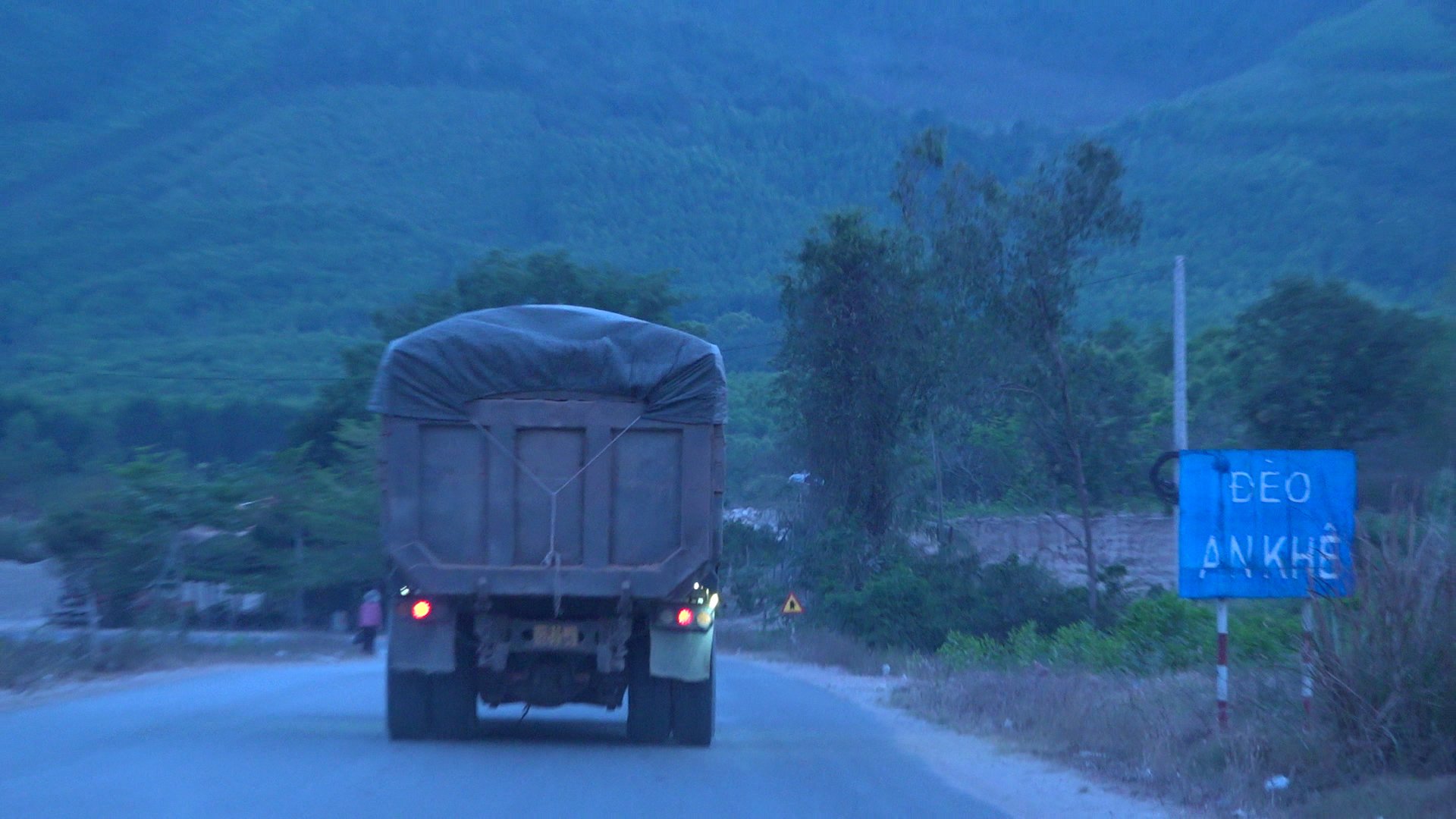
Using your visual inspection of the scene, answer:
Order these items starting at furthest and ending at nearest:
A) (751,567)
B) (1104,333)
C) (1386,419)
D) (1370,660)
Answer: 1. (1104,333)
2. (751,567)
3. (1386,419)
4. (1370,660)

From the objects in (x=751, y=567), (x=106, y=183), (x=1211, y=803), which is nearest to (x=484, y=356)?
(x=1211, y=803)

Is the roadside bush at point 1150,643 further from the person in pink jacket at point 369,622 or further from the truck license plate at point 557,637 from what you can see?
the person in pink jacket at point 369,622

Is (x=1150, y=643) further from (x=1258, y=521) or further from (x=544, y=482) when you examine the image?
(x=544, y=482)

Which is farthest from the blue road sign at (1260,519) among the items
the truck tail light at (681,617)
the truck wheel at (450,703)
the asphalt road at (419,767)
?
the truck wheel at (450,703)

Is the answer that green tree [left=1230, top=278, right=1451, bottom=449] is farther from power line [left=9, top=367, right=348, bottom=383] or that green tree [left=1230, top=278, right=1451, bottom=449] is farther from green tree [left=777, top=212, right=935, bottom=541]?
power line [left=9, top=367, right=348, bottom=383]

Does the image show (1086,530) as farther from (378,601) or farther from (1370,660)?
(1370,660)

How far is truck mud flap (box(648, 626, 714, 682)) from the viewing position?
1086 cm

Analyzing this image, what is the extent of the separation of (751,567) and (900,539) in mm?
6489

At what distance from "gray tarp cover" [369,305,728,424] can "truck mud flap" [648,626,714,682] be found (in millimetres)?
1751

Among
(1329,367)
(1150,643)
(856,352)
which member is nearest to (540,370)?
(1150,643)

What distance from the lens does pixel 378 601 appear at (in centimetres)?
3016

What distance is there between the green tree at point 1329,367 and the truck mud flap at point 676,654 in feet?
54.6

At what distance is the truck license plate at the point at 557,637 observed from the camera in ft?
35.1

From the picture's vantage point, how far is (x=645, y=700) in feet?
37.5
